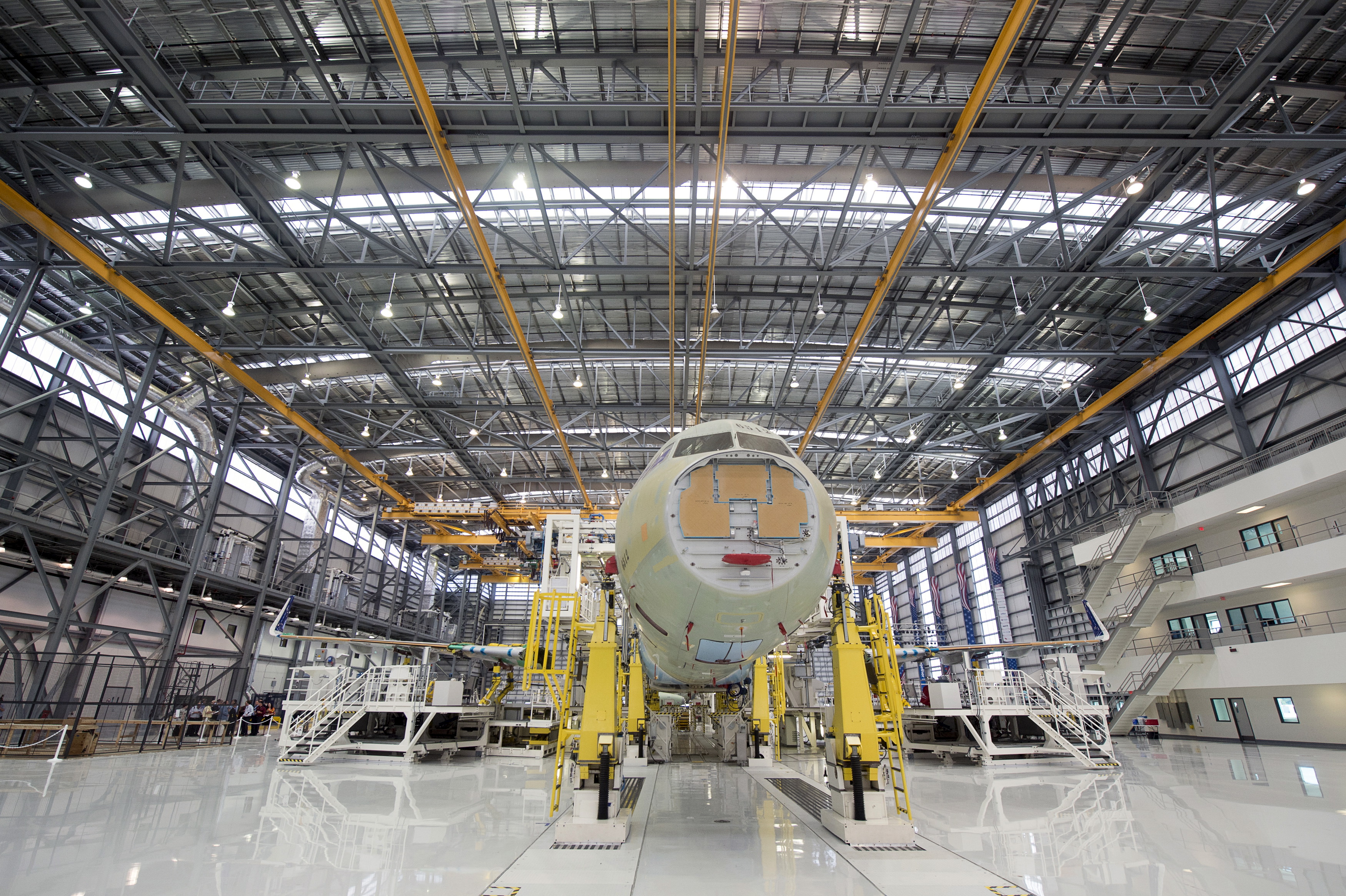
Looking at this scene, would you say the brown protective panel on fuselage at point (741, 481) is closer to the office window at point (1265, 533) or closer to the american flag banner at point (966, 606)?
the office window at point (1265, 533)

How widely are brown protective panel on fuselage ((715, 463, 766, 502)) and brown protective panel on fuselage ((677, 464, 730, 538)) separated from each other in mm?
89

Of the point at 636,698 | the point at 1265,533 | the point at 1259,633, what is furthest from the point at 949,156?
the point at 1259,633

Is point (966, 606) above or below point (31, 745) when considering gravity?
above

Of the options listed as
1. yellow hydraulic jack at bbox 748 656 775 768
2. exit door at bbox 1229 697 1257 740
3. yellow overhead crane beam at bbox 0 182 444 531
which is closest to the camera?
yellow hydraulic jack at bbox 748 656 775 768

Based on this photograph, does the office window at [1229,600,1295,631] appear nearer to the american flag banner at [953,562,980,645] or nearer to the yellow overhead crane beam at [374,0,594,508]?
the american flag banner at [953,562,980,645]

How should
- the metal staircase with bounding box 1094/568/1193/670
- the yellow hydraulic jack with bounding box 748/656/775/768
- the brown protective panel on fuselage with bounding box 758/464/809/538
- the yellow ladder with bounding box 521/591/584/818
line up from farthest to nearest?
the metal staircase with bounding box 1094/568/1193/670 → the yellow hydraulic jack with bounding box 748/656/775/768 → the yellow ladder with bounding box 521/591/584/818 → the brown protective panel on fuselage with bounding box 758/464/809/538

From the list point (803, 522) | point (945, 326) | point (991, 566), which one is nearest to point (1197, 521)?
point (945, 326)

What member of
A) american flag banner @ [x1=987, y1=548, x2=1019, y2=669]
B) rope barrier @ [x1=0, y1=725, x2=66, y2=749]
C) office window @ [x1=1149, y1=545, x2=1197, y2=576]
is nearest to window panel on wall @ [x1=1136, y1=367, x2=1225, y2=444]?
office window @ [x1=1149, y1=545, x2=1197, y2=576]

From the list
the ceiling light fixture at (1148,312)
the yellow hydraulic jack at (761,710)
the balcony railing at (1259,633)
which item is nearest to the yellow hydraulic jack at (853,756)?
the yellow hydraulic jack at (761,710)

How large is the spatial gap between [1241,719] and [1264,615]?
457 cm

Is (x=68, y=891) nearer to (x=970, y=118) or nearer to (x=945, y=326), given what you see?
(x=970, y=118)

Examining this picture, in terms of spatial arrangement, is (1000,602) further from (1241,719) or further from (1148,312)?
(1148,312)

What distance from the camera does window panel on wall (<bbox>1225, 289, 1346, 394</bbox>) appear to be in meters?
22.0

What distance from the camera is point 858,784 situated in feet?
25.6
